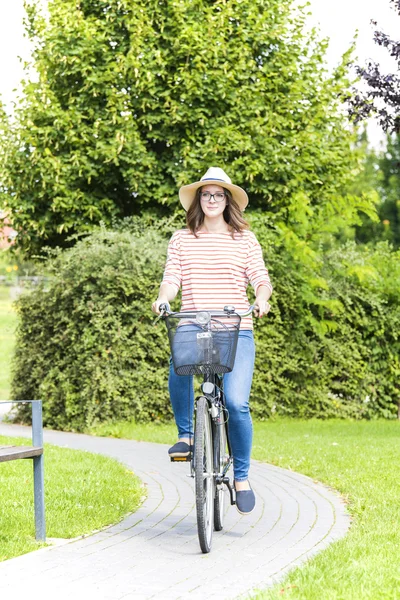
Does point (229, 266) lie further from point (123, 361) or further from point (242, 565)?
point (123, 361)

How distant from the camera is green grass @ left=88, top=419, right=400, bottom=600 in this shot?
4.66 metres

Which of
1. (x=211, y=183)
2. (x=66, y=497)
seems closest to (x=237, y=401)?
(x=211, y=183)

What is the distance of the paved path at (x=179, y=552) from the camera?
488cm

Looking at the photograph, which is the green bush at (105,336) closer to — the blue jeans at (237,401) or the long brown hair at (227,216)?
the long brown hair at (227,216)

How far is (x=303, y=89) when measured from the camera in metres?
17.6

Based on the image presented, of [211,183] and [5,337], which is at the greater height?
[211,183]

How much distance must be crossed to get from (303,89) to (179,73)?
243cm

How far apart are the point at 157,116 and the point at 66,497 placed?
10225mm

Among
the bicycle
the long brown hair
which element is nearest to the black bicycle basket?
the bicycle

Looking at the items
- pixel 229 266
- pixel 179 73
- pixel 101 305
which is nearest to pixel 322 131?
pixel 179 73

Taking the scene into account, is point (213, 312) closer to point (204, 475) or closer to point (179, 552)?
point (204, 475)

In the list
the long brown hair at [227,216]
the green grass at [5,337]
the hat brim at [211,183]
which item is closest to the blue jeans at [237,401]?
the long brown hair at [227,216]

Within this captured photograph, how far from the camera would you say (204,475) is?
19.0 ft

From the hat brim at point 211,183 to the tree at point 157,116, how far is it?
29.6 feet
